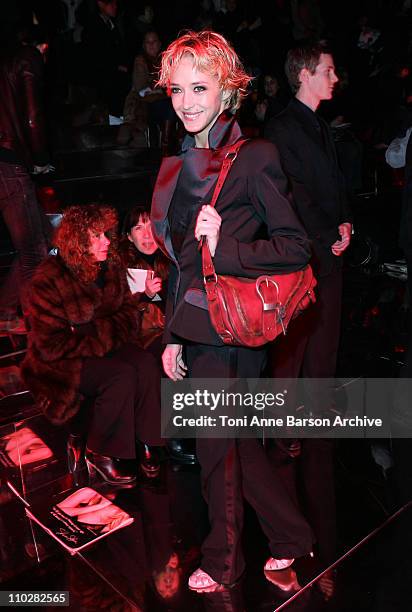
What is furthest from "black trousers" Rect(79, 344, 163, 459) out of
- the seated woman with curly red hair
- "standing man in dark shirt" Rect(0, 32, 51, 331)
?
"standing man in dark shirt" Rect(0, 32, 51, 331)

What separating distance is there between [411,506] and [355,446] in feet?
1.80

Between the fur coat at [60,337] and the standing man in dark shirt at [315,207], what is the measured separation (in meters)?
0.96

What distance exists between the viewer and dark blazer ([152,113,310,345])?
1.77 meters

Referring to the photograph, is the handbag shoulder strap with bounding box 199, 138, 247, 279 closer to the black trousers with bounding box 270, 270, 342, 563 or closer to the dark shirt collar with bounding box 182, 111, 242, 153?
the dark shirt collar with bounding box 182, 111, 242, 153

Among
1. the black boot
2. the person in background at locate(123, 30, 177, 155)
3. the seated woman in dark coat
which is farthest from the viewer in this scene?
the person in background at locate(123, 30, 177, 155)

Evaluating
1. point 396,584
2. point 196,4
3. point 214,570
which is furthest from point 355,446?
point 196,4

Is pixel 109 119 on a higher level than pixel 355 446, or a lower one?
higher

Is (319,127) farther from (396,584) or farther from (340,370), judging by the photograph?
(396,584)

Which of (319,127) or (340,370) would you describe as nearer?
(319,127)

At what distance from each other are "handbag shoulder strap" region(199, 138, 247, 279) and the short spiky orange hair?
21cm

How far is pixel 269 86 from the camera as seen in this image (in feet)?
25.1

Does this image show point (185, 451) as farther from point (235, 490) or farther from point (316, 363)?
point (235, 490)

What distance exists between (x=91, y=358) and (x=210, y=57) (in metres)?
1.59

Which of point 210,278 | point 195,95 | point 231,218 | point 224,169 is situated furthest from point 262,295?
point 195,95
